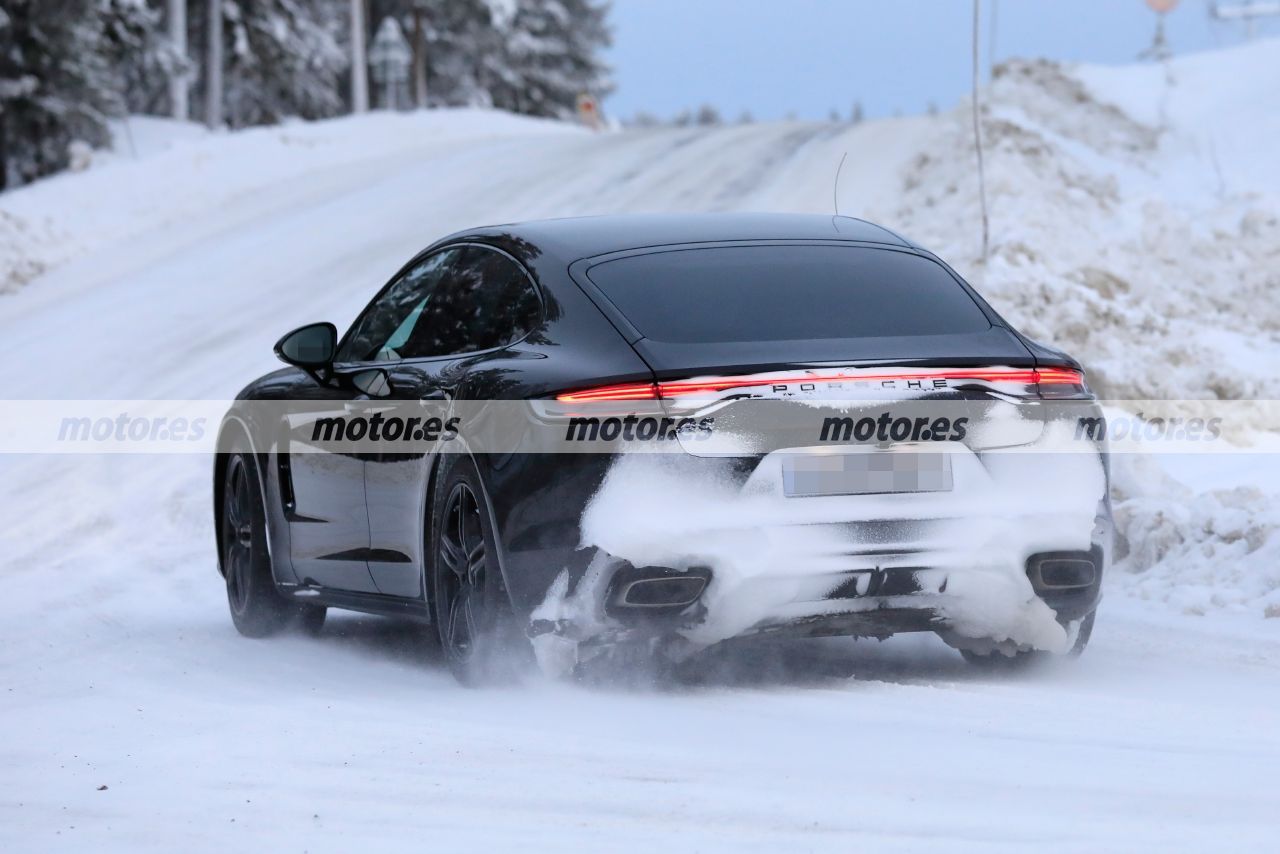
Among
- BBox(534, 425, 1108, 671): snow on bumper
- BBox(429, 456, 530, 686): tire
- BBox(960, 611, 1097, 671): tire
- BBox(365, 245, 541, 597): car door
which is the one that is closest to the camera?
BBox(534, 425, 1108, 671): snow on bumper

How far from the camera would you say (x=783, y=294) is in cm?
574

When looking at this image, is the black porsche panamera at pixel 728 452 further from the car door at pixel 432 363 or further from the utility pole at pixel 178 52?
the utility pole at pixel 178 52

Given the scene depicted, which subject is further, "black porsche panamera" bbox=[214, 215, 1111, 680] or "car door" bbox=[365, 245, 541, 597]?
"car door" bbox=[365, 245, 541, 597]

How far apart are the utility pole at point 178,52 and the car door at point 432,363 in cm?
3683

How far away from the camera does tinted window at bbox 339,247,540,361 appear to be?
19.8 feet

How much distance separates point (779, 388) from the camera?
5.18 m

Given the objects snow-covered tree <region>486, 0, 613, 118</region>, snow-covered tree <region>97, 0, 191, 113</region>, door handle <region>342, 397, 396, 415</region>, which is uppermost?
door handle <region>342, 397, 396, 415</region>

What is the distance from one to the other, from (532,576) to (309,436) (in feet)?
6.62

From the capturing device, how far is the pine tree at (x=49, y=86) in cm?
3083

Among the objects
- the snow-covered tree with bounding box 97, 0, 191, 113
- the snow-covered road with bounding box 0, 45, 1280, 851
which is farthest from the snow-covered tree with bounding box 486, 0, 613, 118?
the snow-covered road with bounding box 0, 45, 1280, 851

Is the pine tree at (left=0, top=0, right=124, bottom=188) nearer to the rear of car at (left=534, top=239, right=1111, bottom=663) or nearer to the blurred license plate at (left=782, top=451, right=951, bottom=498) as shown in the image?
the rear of car at (left=534, top=239, right=1111, bottom=663)

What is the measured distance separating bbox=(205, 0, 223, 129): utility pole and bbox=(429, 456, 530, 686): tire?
4114 cm

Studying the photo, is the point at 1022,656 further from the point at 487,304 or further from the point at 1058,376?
the point at 487,304

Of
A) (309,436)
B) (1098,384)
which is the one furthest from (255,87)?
(309,436)
